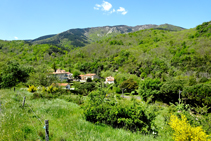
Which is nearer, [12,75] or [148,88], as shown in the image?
[12,75]

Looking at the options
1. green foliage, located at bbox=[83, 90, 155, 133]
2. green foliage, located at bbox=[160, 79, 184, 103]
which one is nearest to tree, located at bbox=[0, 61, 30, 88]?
green foliage, located at bbox=[83, 90, 155, 133]

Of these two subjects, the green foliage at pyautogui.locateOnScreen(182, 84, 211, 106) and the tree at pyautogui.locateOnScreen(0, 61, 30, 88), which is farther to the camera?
the tree at pyautogui.locateOnScreen(0, 61, 30, 88)

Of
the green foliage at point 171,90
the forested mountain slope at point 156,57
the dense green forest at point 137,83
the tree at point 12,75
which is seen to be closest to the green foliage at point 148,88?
the dense green forest at point 137,83

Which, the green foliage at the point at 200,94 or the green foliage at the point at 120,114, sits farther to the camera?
the green foliage at the point at 200,94

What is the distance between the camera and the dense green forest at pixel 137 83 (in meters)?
5.45

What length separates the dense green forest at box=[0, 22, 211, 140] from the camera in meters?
5.45

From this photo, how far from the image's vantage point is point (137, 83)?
3641cm

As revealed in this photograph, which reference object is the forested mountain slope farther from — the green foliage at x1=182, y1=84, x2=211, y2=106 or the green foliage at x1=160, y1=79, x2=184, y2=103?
the green foliage at x1=182, y1=84, x2=211, y2=106

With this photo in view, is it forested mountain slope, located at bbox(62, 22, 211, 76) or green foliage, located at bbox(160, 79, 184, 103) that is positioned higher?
forested mountain slope, located at bbox(62, 22, 211, 76)

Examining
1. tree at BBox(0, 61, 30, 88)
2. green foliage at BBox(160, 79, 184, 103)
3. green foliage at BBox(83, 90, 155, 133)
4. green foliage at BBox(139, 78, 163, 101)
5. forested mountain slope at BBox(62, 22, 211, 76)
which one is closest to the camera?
green foliage at BBox(83, 90, 155, 133)

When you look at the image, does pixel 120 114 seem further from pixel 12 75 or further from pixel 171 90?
pixel 12 75

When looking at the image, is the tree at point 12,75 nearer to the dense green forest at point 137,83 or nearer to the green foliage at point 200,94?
the dense green forest at point 137,83

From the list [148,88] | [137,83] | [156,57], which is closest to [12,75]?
[148,88]

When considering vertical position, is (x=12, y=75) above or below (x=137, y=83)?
above
